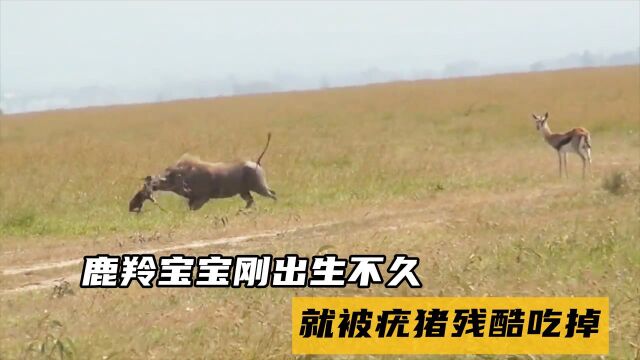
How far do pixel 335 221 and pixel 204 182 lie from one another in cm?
310

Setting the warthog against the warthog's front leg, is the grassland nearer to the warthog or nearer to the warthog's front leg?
the warthog's front leg

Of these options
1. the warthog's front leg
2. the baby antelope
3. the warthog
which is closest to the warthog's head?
the warthog

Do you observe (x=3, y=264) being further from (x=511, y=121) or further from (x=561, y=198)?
(x=511, y=121)

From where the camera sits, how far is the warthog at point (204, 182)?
14.1m

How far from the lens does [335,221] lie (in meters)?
12.0

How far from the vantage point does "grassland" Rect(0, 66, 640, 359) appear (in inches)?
260

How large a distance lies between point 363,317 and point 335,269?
1455mm

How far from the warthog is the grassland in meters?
0.30

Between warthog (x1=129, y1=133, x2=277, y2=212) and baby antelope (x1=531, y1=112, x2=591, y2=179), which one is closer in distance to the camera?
warthog (x1=129, y1=133, x2=277, y2=212)

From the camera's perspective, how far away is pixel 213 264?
8.00 meters

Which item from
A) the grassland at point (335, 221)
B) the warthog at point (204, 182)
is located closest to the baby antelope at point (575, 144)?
the grassland at point (335, 221)

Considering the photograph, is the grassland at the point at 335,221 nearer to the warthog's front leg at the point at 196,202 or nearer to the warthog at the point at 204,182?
the warthog's front leg at the point at 196,202

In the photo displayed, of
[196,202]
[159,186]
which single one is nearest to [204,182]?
[196,202]

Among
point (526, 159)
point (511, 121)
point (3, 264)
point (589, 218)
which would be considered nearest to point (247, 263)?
point (3, 264)
